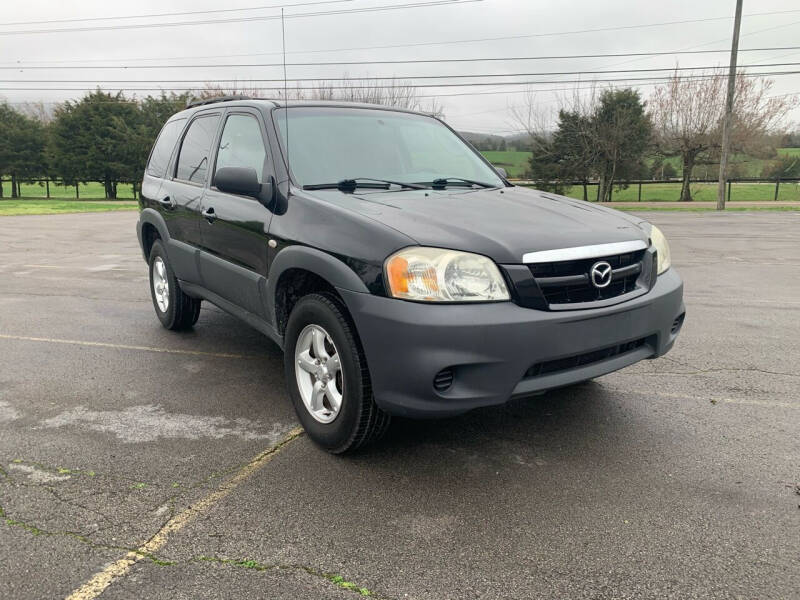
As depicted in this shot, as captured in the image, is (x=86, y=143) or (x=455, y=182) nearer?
(x=455, y=182)

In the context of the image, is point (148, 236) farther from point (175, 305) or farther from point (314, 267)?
point (314, 267)

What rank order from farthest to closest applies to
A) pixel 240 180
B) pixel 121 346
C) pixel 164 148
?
pixel 164 148
pixel 121 346
pixel 240 180

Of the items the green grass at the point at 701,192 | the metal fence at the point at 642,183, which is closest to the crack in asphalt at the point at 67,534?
the metal fence at the point at 642,183

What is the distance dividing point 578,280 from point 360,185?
1461 millimetres

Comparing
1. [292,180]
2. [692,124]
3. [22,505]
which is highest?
[692,124]

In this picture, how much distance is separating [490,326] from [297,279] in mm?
1298

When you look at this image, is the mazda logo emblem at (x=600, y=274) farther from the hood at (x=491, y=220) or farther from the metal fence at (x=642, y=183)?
the metal fence at (x=642, y=183)

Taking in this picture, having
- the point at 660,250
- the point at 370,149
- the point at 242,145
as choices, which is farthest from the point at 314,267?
the point at 660,250

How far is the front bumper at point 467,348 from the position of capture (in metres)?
2.70

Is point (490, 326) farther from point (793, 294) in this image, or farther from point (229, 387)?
point (793, 294)

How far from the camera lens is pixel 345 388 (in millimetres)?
3070

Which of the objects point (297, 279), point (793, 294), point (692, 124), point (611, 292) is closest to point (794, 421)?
point (611, 292)

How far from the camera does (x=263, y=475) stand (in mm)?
3100

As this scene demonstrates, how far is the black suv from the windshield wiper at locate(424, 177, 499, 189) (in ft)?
0.07
